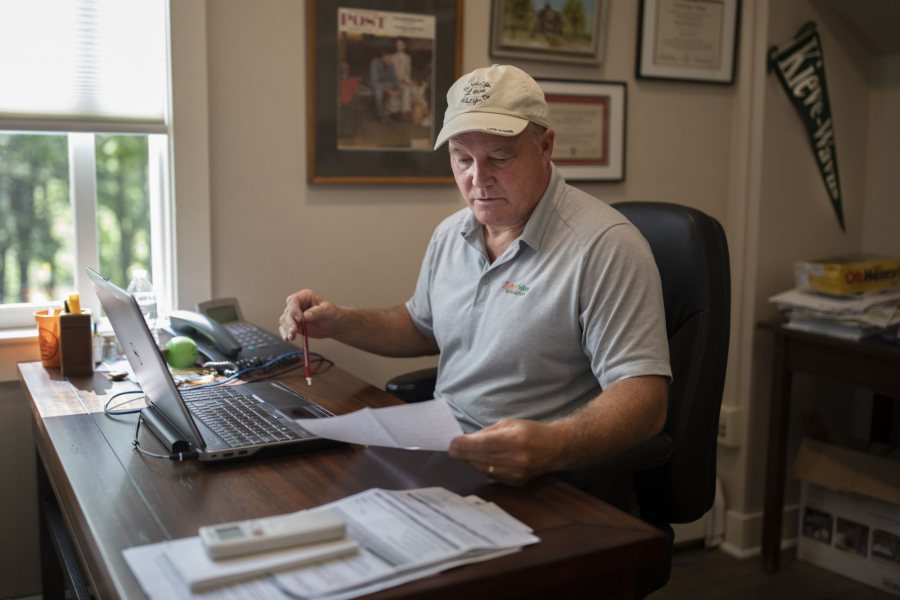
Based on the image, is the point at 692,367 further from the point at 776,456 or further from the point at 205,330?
the point at 776,456

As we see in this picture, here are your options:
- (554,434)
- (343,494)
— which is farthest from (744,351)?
(343,494)

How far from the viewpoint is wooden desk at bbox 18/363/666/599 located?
108cm

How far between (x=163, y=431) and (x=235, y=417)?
0.45 feet

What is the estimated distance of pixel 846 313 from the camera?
2.76 meters

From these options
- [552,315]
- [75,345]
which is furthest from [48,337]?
[552,315]

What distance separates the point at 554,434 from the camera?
4.49ft

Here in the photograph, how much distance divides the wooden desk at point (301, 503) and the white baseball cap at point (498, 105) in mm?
650

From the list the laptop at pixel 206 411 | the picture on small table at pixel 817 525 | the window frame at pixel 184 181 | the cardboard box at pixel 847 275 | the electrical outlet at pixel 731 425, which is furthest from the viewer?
the electrical outlet at pixel 731 425

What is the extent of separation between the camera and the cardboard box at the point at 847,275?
9.14 ft

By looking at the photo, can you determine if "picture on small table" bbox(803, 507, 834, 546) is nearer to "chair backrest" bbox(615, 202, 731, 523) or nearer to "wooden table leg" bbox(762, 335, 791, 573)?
"wooden table leg" bbox(762, 335, 791, 573)

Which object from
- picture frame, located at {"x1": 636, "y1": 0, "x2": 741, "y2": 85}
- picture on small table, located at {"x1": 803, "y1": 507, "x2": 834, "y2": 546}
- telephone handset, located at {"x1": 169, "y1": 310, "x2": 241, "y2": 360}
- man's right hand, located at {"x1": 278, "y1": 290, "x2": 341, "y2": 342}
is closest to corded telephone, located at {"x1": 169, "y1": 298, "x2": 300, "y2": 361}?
telephone handset, located at {"x1": 169, "y1": 310, "x2": 241, "y2": 360}

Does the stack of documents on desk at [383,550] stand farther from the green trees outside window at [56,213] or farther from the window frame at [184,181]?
the green trees outside window at [56,213]

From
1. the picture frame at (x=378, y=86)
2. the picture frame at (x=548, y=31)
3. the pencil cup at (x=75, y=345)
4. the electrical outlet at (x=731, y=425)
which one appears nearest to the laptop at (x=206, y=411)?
the pencil cup at (x=75, y=345)

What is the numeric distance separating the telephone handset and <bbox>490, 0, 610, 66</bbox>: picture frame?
1158 mm
